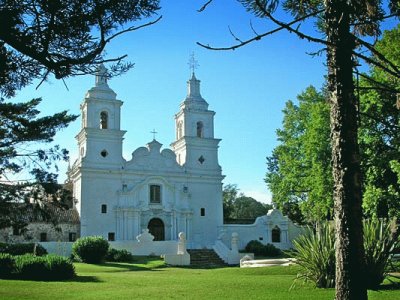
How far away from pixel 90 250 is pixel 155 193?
12129 mm

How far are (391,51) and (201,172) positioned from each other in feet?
77.1

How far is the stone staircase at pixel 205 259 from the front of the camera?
35.0 meters

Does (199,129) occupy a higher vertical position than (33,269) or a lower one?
higher

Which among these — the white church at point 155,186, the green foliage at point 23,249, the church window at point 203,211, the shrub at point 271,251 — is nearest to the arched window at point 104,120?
the white church at point 155,186

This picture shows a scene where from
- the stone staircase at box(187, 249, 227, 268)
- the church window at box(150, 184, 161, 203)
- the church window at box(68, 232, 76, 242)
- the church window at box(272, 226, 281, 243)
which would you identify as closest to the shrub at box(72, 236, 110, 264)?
the stone staircase at box(187, 249, 227, 268)

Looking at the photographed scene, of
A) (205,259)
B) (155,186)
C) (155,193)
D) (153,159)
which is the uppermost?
(153,159)

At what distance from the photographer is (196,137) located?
45875 millimetres

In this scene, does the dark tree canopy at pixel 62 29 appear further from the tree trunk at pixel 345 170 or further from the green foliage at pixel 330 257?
the green foliage at pixel 330 257

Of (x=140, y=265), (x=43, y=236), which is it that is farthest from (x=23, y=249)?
(x=140, y=265)

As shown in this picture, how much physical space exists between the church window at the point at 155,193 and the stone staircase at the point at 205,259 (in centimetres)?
517

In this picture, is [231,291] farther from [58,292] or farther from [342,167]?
[342,167]

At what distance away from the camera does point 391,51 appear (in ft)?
79.7

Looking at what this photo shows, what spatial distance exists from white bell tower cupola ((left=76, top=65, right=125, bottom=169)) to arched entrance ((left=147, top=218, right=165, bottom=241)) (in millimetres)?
5131

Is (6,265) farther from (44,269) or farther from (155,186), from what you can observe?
(155,186)
